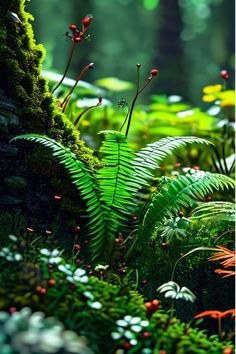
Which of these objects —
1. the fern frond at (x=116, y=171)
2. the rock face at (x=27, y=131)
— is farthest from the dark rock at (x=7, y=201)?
the fern frond at (x=116, y=171)

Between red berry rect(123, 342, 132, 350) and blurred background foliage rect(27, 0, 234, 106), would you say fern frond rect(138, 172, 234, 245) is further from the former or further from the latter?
blurred background foliage rect(27, 0, 234, 106)

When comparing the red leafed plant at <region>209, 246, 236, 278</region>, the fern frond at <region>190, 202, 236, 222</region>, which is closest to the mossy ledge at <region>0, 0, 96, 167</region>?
the fern frond at <region>190, 202, 236, 222</region>

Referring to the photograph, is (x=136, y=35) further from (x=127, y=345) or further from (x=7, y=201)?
(x=127, y=345)

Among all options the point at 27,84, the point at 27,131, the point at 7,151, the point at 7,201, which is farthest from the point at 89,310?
the point at 27,84

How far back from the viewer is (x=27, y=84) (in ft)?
11.4

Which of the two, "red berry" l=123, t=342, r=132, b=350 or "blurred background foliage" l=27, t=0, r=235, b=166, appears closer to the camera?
"red berry" l=123, t=342, r=132, b=350

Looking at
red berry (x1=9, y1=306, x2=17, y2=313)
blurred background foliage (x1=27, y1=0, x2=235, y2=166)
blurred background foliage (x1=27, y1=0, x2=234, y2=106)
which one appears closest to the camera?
red berry (x1=9, y1=306, x2=17, y2=313)

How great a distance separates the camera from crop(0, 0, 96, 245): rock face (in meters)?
3.29

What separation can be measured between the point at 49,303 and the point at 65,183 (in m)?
1.25

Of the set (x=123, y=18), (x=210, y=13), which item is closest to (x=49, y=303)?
(x=210, y=13)

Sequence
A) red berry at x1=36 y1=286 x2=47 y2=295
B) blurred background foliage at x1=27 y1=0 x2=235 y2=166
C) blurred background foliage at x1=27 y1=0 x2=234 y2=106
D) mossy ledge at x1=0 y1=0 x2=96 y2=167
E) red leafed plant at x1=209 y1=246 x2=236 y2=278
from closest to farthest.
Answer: red berry at x1=36 y1=286 x2=47 y2=295 → red leafed plant at x1=209 y1=246 x2=236 y2=278 → mossy ledge at x1=0 y1=0 x2=96 y2=167 → blurred background foliage at x1=27 y1=0 x2=235 y2=166 → blurred background foliage at x1=27 y1=0 x2=234 y2=106

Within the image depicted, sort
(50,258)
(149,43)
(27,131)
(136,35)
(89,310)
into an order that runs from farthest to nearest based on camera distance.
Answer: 1. (136,35)
2. (149,43)
3. (27,131)
4. (50,258)
5. (89,310)

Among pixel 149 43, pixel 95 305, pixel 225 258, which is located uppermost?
pixel 149 43

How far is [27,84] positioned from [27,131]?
310 mm
